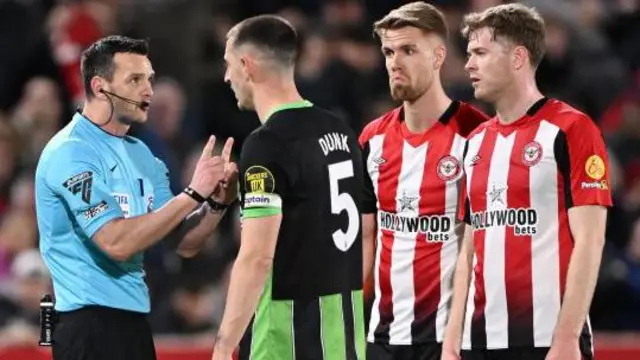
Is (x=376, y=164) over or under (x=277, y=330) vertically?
over

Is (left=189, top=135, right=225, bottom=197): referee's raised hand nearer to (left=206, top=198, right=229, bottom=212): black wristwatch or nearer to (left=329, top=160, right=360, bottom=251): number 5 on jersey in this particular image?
(left=206, top=198, right=229, bottom=212): black wristwatch

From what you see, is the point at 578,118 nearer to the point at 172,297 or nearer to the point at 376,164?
A: the point at 376,164

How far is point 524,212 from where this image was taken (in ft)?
20.3

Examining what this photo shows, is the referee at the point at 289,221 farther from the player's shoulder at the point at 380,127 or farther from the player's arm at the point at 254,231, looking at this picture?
the player's shoulder at the point at 380,127

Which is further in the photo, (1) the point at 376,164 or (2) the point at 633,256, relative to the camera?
(2) the point at 633,256

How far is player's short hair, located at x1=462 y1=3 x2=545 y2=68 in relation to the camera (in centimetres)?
633

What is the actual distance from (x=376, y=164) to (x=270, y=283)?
1.01m

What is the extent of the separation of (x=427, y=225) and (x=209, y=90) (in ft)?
19.6

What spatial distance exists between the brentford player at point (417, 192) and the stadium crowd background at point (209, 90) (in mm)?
3616

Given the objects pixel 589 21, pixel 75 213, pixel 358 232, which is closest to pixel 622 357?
pixel 358 232

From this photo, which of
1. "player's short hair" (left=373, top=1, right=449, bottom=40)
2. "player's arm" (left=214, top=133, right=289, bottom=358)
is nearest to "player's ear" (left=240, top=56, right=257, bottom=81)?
"player's arm" (left=214, top=133, right=289, bottom=358)

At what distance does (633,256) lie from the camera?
428 inches

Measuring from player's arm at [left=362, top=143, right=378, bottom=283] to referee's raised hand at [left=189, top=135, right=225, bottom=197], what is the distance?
2.51 ft

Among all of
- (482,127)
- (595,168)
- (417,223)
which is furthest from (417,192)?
(595,168)
